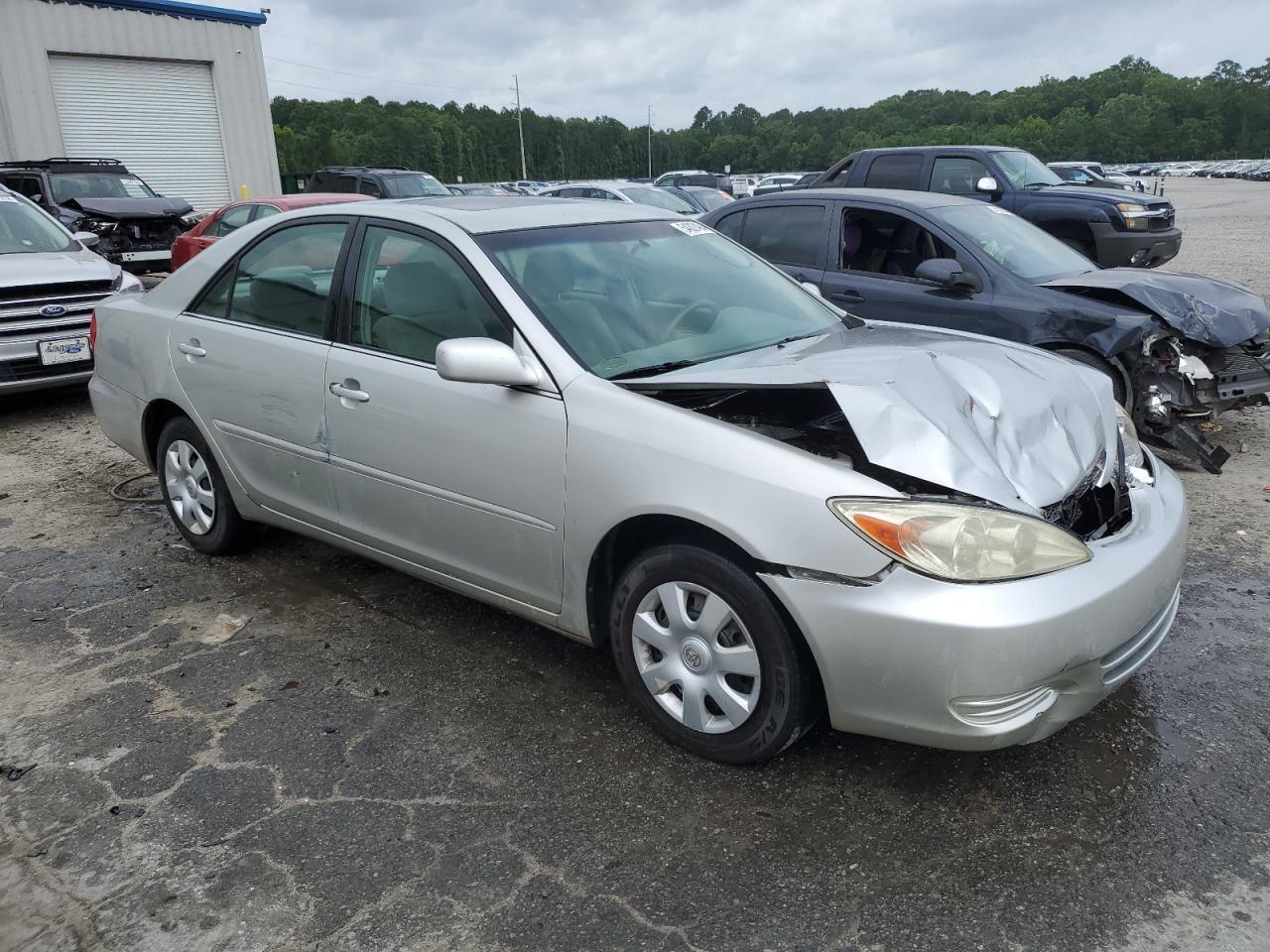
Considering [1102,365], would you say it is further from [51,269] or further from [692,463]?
[51,269]

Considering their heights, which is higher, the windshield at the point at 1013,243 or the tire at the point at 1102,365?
the windshield at the point at 1013,243

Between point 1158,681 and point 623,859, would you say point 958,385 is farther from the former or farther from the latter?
point 623,859

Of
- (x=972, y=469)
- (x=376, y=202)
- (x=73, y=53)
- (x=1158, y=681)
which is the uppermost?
(x=73, y=53)

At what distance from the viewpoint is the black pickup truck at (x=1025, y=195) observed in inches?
444

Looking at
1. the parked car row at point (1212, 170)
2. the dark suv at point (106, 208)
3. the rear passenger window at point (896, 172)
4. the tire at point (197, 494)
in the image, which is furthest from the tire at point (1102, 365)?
the parked car row at point (1212, 170)

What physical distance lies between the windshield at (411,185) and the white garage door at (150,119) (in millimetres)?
9329

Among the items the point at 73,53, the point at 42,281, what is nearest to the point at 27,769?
the point at 42,281

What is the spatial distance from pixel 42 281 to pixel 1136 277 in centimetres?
750

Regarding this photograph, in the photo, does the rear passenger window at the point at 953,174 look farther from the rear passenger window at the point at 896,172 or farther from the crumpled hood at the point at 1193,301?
the crumpled hood at the point at 1193,301

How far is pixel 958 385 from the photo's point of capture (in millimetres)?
2961

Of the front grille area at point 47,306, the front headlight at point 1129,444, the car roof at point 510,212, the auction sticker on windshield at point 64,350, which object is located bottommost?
the auction sticker on windshield at point 64,350

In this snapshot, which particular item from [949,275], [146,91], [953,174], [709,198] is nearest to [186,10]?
[146,91]

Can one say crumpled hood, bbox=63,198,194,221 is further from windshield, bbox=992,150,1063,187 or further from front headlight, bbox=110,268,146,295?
windshield, bbox=992,150,1063,187

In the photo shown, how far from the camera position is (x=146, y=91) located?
22.2 m
